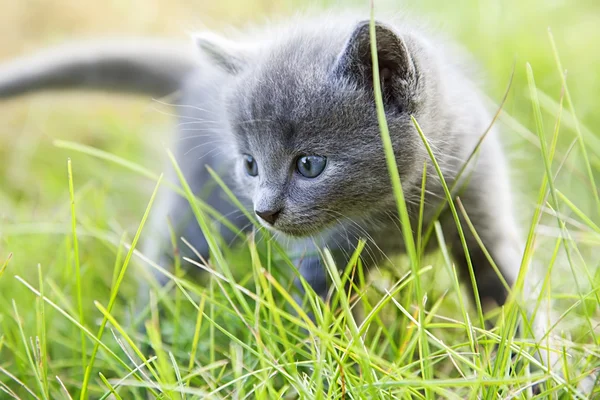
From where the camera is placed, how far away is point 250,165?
66.1 inches

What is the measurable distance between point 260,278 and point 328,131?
0.38 m

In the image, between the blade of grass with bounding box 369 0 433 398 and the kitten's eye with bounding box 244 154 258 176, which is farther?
the kitten's eye with bounding box 244 154 258 176

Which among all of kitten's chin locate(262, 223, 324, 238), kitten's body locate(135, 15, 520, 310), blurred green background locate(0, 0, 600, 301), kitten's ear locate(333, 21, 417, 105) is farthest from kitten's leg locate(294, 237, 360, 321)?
blurred green background locate(0, 0, 600, 301)

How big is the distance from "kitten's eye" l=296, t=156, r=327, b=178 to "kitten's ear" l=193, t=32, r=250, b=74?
0.39 m

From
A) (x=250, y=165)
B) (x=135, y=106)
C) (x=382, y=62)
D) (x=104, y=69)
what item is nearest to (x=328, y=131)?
(x=382, y=62)

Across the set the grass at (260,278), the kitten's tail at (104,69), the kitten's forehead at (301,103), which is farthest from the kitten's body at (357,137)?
the kitten's tail at (104,69)

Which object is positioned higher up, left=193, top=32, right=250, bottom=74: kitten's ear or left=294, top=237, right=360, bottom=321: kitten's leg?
left=193, top=32, right=250, bottom=74: kitten's ear

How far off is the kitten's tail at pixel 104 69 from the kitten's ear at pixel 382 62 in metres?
0.96

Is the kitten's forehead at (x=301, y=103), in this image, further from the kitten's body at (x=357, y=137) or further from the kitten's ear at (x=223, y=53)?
the kitten's ear at (x=223, y=53)

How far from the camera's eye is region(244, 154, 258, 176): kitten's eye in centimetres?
165

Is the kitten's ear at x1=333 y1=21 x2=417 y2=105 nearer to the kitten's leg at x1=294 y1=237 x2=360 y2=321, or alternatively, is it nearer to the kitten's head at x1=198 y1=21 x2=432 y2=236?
the kitten's head at x1=198 y1=21 x2=432 y2=236

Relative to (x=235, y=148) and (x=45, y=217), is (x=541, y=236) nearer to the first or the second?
(x=235, y=148)

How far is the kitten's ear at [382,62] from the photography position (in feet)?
4.40

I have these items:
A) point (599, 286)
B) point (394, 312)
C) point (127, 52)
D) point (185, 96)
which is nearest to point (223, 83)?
point (185, 96)
